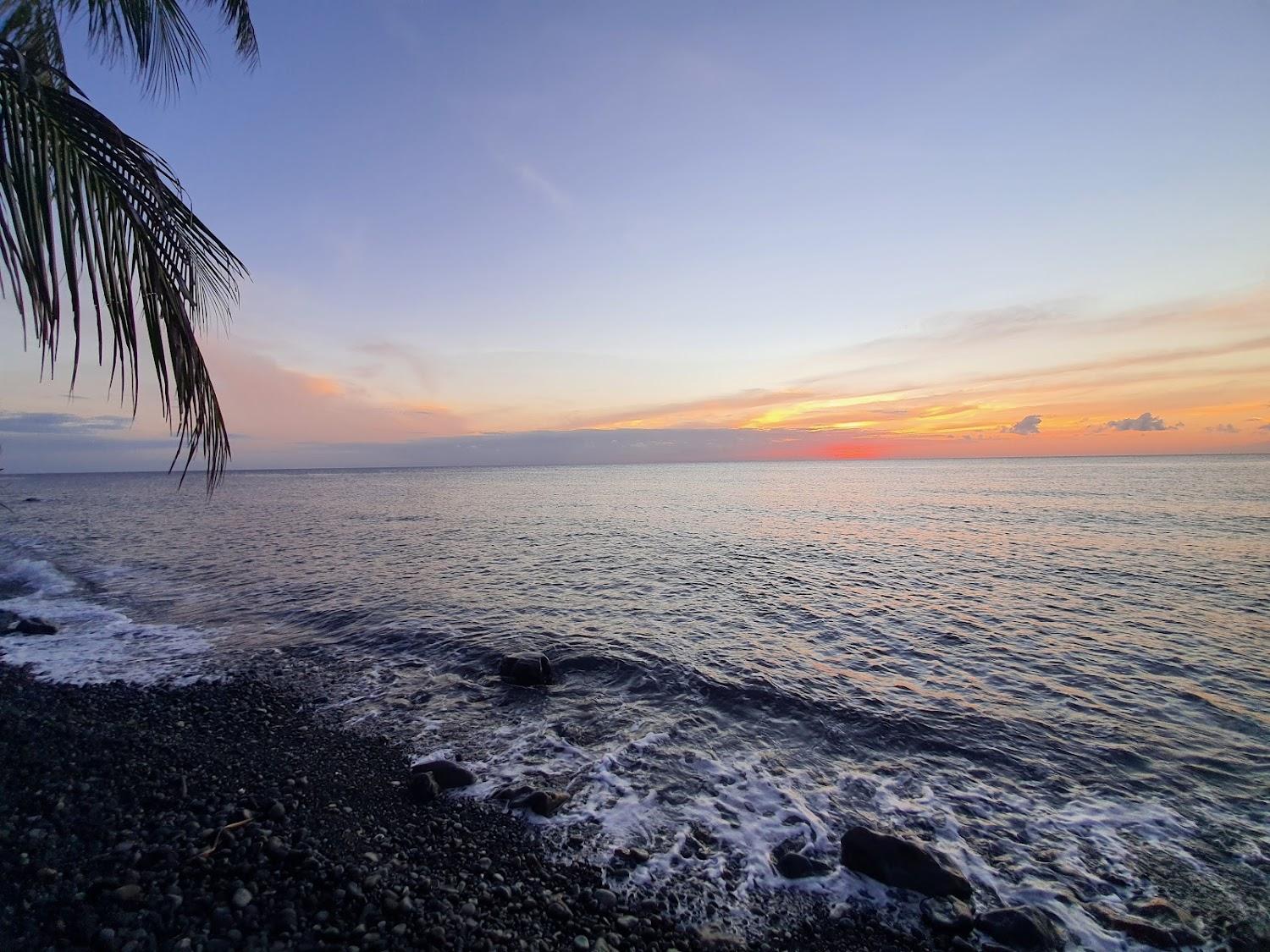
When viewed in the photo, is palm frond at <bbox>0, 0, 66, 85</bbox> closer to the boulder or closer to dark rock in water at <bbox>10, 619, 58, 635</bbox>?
the boulder

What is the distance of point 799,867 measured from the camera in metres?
7.89

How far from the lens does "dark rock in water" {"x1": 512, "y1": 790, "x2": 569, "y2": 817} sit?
8930 millimetres

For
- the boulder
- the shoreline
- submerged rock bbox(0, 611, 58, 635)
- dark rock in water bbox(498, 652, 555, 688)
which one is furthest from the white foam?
the boulder

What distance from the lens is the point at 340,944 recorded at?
5.84m

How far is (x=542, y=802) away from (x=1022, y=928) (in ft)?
21.9

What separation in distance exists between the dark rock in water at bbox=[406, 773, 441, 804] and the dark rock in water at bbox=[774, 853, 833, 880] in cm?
557

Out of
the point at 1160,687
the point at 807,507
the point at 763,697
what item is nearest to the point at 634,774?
the point at 763,697

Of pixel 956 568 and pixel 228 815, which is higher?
pixel 228 815

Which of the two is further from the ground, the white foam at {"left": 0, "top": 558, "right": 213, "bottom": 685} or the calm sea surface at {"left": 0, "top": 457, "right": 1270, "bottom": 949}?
the white foam at {"left": 0, "top": 558, "right": 213, "bottom": 685}

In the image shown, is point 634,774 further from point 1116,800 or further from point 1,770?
point 1,770

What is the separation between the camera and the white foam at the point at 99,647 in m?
14.5

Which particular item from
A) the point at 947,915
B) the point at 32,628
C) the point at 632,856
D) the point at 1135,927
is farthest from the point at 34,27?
the point at 32,628

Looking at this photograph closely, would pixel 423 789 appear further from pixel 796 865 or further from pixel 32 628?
pixel 32 628

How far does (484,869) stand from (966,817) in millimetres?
7900
